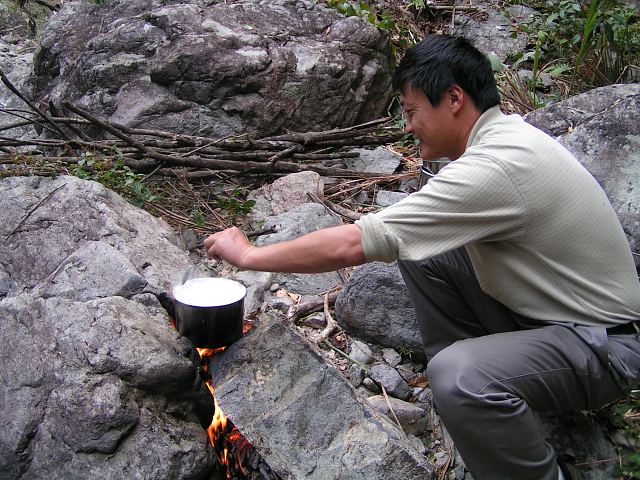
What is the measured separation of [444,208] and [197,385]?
1.15 m

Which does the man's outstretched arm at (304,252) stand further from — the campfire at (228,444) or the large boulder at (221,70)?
the large boulder at (221,70)

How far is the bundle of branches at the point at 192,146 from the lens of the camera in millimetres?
4570

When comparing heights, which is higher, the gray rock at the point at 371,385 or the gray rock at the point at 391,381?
the gray rock at the point at 391,381

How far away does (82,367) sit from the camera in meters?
2.31

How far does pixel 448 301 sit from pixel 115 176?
242cm

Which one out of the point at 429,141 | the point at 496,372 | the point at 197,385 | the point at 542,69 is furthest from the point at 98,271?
the point at 542,69

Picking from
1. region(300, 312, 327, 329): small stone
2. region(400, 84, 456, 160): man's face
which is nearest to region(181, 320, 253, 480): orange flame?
region(300, 312, 327, 329): small stone

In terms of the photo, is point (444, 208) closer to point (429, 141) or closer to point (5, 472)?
point (429, 141)

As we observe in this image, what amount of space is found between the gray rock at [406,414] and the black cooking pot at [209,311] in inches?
27.4

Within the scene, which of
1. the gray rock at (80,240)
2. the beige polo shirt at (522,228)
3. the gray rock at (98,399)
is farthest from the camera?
the gray rock at (80,240)

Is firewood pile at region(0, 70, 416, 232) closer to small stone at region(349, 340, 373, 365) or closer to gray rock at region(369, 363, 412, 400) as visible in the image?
small stone at region(349, 340, 373, 365)

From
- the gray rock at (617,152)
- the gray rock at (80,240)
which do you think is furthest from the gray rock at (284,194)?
the gray rock at (617,152)

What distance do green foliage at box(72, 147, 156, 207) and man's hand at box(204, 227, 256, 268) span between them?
1950 millimetres

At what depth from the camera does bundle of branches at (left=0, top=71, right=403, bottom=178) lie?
4570 mm
